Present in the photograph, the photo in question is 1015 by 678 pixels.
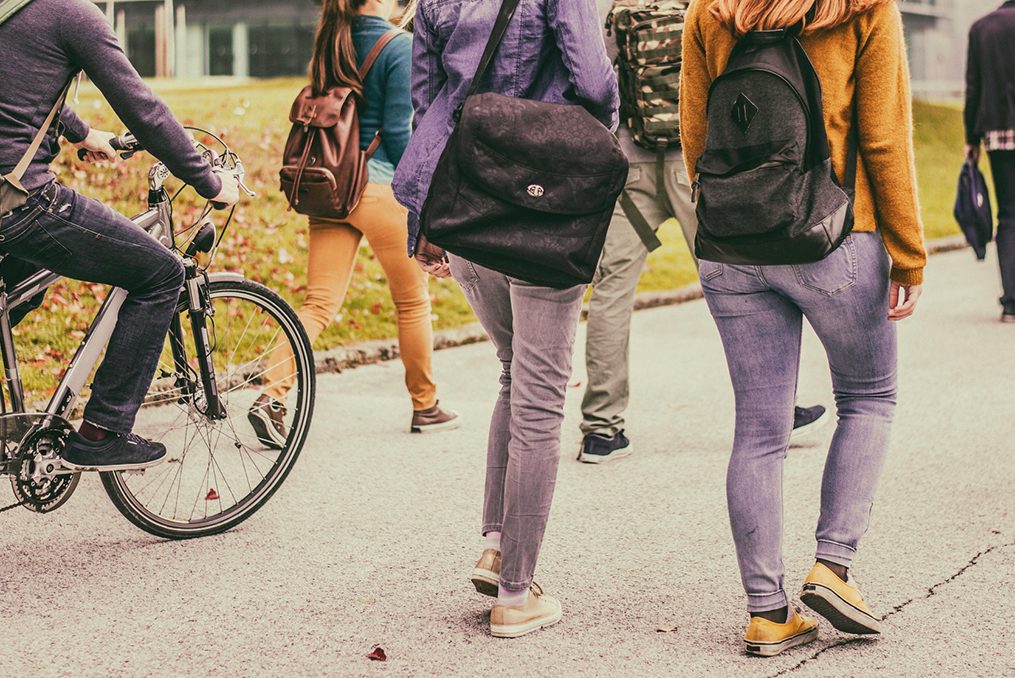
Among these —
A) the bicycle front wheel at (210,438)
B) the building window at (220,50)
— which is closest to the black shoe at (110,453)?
the bicycle front wheel at (210,438)

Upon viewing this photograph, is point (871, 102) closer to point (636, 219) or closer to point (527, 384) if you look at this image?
point (527, 384)

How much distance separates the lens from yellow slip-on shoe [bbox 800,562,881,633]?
297 cm

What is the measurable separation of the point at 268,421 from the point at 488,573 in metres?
1.55

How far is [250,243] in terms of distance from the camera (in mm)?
8820

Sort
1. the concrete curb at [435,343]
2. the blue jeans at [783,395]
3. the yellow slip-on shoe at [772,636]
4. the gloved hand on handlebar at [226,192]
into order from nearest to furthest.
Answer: the blue jeans at [783,395] < the yellow slip-on shoe at [772,636] < the gloved hand on handlebar at [226,192] < the concrete curb at [435,343]

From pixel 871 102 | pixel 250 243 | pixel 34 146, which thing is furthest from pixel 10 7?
pixel 250 243

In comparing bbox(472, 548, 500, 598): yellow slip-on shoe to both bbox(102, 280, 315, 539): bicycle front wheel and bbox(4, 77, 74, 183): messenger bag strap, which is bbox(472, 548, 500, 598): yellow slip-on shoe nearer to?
bbox(102, 280, 315, 539): bicycle front wheel

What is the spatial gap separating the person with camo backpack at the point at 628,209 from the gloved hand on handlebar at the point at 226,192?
5.80 feet

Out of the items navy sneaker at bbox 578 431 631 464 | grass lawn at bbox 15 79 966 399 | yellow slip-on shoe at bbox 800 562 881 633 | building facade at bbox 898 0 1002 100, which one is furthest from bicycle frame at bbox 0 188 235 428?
building facade at bbox 898 0 1002 100

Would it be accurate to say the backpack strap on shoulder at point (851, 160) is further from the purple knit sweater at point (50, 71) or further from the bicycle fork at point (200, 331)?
the bicycle fork at point (200, 331)

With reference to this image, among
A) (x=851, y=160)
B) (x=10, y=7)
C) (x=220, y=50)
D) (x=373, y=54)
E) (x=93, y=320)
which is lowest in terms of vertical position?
(x=220, y=50)

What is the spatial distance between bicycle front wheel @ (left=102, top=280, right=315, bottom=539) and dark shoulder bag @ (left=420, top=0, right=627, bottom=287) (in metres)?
1.52

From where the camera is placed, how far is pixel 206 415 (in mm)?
3980

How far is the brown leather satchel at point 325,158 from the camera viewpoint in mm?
4816
